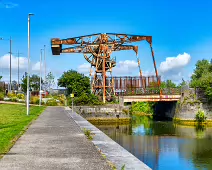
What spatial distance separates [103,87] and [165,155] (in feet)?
104

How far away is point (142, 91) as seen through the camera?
168ft

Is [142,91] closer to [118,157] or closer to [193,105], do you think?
[193,105]

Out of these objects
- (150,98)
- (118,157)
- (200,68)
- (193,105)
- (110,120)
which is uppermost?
(200,68)

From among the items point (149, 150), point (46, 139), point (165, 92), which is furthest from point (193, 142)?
point (165, 92)

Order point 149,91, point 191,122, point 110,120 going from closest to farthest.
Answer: point 191,122 → point 110,120 → point 149,91

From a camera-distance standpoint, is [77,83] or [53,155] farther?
[77,83]

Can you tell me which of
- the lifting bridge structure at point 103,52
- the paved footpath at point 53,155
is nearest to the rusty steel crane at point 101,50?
the lifting bridge structure at point 103,52

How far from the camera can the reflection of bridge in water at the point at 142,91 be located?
48969 millimetres

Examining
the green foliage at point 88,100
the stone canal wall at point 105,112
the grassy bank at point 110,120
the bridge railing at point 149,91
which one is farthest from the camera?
the bridge railing at point 149,91

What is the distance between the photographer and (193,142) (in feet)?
84.4

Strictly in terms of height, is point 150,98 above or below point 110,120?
above

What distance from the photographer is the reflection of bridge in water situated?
1928 inches

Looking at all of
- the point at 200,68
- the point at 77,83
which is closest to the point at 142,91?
the point at 77,83

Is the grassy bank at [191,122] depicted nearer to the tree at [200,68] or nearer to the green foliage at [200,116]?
the green foliage at [200,116]
